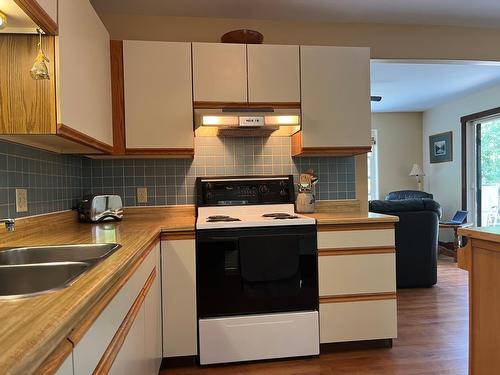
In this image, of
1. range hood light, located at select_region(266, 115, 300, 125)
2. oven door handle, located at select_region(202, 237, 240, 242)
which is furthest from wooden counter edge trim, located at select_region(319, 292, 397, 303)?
range hood light, located at select_region(266, 115, 300, 125)

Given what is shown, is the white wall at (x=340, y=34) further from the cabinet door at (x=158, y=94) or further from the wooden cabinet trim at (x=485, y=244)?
the wooden cabinet trim at (x=485, y=244)

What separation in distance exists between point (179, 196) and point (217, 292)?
0.86 meters

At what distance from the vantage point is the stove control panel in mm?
2639

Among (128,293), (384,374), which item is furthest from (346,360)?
(128,293)

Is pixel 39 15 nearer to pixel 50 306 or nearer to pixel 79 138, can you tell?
pixel 79 138

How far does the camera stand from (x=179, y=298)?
2.09m

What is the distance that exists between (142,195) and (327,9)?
192 cm

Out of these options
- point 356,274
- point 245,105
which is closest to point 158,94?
point 245,105

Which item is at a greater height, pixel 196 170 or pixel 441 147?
pixel 441 147

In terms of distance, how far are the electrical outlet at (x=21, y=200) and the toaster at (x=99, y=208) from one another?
0.52 m

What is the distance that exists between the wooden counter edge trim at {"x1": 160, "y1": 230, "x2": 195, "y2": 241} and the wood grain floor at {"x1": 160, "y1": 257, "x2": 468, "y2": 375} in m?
0.79

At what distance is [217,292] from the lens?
6.93 feet

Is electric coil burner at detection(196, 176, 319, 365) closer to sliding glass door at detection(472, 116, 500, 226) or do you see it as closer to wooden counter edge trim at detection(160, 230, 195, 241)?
wooden counter edge trim at detection(160, 230, 195, 241)

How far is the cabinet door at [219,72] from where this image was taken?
236 centimetres
